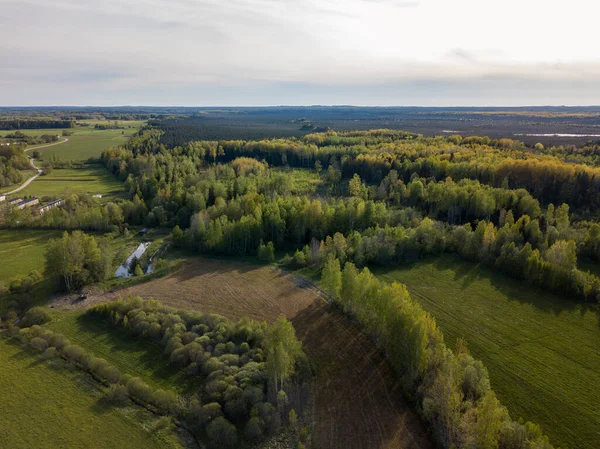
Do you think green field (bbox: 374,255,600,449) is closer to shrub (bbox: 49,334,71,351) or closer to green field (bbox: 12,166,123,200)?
shrub (bbox: 49,334,71,351)

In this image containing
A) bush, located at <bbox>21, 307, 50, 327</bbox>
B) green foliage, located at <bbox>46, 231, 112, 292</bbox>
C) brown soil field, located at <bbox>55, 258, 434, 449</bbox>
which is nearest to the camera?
brown soil field, located at <bbox>55, 258, 434, 449</bbox>

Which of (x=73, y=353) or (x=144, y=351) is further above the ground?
(x=73, y=353)

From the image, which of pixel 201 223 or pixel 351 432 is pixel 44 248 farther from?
pixel 351 432

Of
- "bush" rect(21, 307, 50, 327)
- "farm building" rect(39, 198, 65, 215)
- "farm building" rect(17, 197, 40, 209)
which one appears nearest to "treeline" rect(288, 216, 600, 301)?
"bush" rect(21, 307, 50, 327)

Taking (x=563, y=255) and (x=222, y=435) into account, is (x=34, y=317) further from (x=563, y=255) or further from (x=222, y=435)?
(x=563, y=255)

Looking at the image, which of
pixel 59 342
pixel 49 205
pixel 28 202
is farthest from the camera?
pixel 28 202

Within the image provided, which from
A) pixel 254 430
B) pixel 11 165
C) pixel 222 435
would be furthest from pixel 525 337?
pixel 11 165

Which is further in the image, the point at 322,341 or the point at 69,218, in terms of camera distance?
the point at 69,218

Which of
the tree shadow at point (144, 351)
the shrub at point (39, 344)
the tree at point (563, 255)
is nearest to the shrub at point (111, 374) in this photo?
the tree shadow at point (144, 351)
